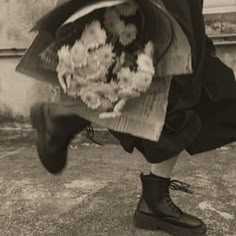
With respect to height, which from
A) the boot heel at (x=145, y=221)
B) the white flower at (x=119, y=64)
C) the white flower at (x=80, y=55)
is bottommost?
the boot heel at (x=145, y=221)

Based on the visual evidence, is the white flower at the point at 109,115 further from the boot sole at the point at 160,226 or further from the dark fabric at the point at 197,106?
the boot sole at the point at 160,226

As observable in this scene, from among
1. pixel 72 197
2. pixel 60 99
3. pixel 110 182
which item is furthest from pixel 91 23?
pixel 110 182

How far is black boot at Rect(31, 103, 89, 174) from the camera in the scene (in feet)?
5.88

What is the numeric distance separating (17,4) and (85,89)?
3132 mm

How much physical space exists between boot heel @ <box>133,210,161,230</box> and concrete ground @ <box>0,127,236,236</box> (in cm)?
3

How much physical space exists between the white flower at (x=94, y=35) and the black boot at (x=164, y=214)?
0.74 m

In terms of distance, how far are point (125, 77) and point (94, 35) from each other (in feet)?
0.53

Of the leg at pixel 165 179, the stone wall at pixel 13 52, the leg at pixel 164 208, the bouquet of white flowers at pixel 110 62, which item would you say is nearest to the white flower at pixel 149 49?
the bouquet of white flowers at pixel 110 62

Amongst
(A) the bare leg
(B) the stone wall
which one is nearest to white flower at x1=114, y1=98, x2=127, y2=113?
(A) the bare leg

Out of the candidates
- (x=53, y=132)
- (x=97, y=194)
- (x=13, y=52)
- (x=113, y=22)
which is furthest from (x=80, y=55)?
(x=13, y=52)

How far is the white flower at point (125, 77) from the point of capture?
1.47 m

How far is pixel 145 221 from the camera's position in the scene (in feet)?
6.75

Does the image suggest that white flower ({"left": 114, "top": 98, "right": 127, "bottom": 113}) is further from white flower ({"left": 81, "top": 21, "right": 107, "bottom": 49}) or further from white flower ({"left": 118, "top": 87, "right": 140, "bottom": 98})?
white flower ({"left": 81, "top": 21, "right": 107, "bottom": 49})

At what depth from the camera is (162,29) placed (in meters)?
1.50
